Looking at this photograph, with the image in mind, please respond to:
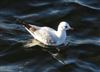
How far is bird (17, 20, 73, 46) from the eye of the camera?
56.1 ft

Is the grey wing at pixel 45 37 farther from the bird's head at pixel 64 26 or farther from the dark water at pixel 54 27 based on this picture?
the bird's head at pixel 64 26

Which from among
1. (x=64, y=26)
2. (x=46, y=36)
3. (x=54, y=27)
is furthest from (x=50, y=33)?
(x=54, y=27)

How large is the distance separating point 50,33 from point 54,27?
1526mm

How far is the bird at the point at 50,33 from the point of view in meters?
17.1

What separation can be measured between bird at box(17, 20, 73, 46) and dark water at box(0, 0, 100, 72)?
0.33 metres

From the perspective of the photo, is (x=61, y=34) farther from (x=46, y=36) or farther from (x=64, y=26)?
(x=46, y=36)

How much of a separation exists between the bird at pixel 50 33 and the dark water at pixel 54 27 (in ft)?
1.08

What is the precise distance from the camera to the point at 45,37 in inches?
673

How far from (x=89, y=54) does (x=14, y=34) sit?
2795mm

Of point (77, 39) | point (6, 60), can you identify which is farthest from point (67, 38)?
point (6, 60)

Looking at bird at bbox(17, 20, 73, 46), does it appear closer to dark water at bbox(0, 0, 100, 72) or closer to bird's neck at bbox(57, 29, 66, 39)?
bird's neck at bbox(57, 29, 66, 39)

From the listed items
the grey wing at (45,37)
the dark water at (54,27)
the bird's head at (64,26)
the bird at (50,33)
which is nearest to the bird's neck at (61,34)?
the bird at (50,33)

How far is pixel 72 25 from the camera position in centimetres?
1867

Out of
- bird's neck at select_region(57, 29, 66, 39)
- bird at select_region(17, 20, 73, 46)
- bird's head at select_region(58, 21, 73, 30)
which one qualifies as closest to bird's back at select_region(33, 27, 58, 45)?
bird at select_region(17, 20, 73, 46)
